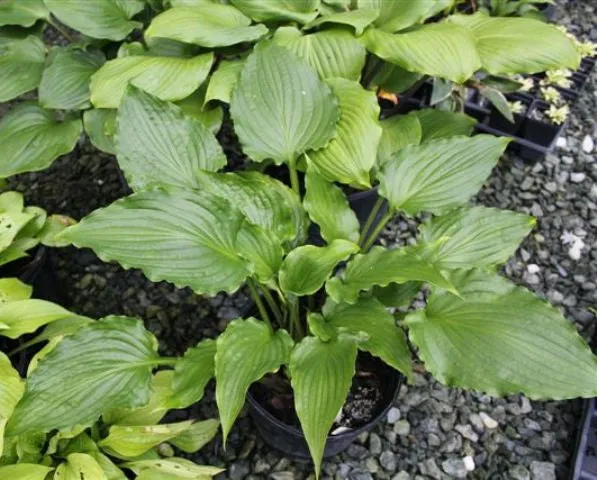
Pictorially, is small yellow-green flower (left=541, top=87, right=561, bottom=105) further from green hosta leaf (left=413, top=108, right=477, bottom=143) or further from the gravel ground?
green hosta leaf (left=413, top=108, right=477, bottom=143)

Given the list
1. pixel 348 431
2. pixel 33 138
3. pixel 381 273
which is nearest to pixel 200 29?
pixel 33 138

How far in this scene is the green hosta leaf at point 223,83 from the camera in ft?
5.55

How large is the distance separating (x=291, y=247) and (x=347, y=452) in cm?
64

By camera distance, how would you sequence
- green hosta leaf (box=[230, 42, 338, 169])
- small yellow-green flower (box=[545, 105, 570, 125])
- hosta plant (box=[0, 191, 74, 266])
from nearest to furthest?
green hosta leaf (box=[230, 42, 338, 169]) → hosta plant (box=[0, 191, 74, 266]) → small yellow-green flower (box=[545, 105, 570, 125])

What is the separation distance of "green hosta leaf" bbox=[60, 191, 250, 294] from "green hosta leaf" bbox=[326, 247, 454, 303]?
0.21 m

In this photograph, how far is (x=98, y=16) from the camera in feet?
6.34

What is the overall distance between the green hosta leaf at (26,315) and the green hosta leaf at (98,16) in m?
0.90

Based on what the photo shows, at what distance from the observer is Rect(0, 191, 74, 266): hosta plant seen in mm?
1636

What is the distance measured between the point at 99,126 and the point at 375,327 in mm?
1137

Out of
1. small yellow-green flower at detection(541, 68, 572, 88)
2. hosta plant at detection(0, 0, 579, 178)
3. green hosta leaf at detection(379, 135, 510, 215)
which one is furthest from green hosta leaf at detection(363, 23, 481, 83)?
small yellow-green flower at detection(541, 68, 572, 88)

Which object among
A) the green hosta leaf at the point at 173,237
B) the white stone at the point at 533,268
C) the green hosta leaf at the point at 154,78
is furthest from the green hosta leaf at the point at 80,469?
the white stone at the point at 533,268

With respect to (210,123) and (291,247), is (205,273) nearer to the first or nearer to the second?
(291,247)

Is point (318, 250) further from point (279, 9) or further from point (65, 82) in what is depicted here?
point (65, 82)

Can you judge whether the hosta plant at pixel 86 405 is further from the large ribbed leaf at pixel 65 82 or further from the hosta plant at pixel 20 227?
the large ribbed leaf at pixel 65 82
